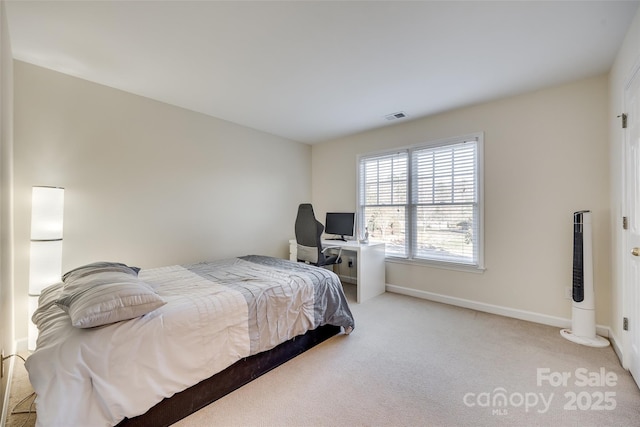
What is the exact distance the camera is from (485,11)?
175cm

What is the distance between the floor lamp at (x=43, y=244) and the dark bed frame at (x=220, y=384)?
5.19 ft

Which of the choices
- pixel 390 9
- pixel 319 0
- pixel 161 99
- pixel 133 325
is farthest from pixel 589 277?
pixel 161 99

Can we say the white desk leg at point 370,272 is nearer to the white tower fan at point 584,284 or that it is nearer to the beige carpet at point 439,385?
the beige carpet at point 439,385

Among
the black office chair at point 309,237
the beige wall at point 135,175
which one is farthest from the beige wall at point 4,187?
the black office chair at point 309,237

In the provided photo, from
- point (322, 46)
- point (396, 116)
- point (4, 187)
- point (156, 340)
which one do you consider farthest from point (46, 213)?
point (396, 116)

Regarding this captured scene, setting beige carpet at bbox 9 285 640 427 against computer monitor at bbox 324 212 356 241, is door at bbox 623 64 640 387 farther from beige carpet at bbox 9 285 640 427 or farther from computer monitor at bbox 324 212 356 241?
computer monitor at bbox 324 212 356 241

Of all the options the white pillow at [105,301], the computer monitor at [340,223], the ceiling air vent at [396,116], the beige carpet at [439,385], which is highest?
the ceiling air vent at [396,116]

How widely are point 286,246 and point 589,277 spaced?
12.1 feet

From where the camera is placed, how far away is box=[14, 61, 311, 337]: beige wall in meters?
2.40

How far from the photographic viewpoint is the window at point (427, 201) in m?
3.31

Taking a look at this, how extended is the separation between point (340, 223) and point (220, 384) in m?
2.94

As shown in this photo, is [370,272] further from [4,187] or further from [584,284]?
[4,187]

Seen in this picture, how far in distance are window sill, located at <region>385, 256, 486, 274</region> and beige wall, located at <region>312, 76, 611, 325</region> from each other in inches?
2.5

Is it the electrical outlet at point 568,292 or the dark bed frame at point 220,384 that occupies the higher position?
the electrical outlet at point 568,292
